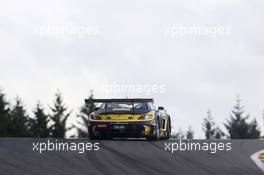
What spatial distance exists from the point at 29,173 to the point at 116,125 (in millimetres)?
2775

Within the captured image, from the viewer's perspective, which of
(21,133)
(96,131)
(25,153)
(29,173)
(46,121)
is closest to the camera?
(29,173)

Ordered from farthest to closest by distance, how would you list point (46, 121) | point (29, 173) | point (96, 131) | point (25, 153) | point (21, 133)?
point (21, 133) < point (46, 121) < point (96, 131) < point (25, 153) < point (29, 173)

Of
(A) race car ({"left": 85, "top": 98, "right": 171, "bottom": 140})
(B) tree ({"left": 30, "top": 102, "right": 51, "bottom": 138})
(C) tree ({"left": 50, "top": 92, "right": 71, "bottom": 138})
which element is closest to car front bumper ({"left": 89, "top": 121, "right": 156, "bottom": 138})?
(A) race car ({"left": 85, "top": 98, "right": 171, "bottom": 140})

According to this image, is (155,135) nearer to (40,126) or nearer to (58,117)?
(40,126)

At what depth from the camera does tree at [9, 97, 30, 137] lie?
40719mm

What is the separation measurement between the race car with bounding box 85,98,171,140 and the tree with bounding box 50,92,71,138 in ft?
50.2

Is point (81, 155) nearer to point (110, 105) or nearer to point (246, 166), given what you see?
point (110, 105)

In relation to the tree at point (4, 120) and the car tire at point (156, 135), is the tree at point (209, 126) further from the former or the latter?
the car tire at point (156, 135)

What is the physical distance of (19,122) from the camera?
4216 centimetres

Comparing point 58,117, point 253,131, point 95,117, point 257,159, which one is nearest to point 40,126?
point 58,117

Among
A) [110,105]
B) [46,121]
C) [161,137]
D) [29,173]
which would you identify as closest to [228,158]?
[161,137]

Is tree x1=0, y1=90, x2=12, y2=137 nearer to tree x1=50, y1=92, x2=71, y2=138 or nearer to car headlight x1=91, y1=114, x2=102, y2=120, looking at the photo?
tree x1=50, y1=92, x2=71, y2=138

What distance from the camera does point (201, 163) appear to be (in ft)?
45.6

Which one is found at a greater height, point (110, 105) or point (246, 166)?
point (110, 105)
